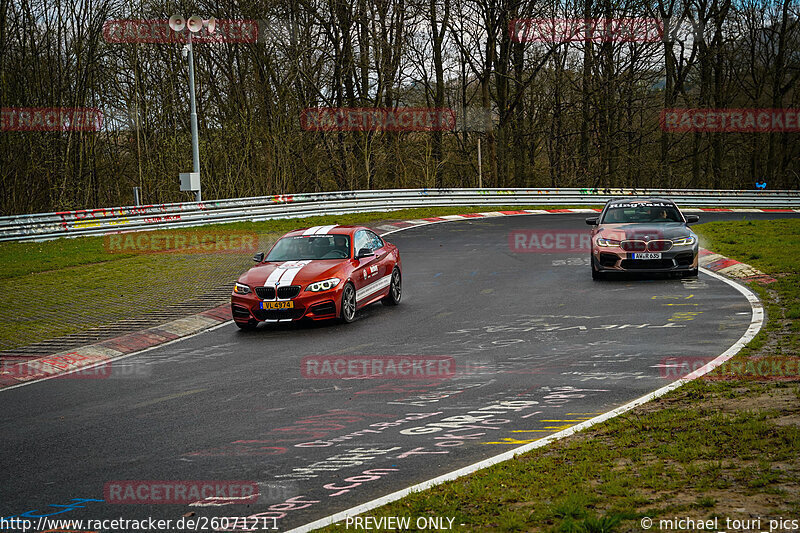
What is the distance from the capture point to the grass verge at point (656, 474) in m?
4.57

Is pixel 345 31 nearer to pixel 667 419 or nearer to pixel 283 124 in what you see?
pixel 283 124

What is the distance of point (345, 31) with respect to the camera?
42.1 meters

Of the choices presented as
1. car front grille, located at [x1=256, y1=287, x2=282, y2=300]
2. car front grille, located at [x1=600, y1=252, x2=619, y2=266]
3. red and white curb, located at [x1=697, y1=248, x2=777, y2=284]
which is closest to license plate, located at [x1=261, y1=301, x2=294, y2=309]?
car front grille, located at [x1=256, y1=287, x2=282, y2=300]

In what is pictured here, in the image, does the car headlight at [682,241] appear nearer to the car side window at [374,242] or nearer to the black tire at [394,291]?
the black tire at [394,291]

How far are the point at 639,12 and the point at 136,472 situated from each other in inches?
1731

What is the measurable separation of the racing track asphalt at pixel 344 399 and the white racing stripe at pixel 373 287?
1.21 feet

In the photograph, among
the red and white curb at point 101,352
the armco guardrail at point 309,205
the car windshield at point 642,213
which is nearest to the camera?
the red and white curb at point 101,352

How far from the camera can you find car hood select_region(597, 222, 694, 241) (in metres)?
16.3

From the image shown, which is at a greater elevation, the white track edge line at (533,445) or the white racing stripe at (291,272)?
the white racing stripe at (291,272)


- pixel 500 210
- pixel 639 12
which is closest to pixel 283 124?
pixel 500 210

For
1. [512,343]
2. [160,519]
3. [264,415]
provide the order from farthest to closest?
[512,343] < [264,415] < [160,519]

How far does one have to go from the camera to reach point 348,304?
13250 millimetres

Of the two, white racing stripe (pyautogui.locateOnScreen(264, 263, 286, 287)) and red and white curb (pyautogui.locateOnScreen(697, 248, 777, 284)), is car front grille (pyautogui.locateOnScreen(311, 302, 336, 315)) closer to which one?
white racing stripe (pyautogui.locateOnScreen(264, 263, 286, 287))

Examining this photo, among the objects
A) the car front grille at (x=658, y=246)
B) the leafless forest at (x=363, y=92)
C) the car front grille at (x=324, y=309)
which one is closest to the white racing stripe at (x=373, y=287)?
the car front grille at (x=324, y=309)
